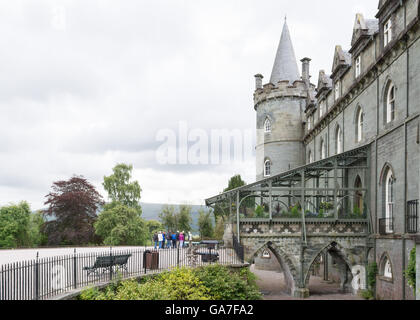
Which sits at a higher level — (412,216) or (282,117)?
(282,117)

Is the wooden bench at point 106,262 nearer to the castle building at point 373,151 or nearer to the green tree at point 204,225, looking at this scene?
the castle building at point 373,151

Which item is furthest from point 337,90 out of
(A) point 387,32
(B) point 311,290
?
(B) point 311,290

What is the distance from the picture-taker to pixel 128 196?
48.9 meters

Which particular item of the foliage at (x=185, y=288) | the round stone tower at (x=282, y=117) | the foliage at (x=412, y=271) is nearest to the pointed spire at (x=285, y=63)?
the round stone tower at (x=282, y=117)

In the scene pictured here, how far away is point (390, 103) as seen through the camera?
19.0 meters

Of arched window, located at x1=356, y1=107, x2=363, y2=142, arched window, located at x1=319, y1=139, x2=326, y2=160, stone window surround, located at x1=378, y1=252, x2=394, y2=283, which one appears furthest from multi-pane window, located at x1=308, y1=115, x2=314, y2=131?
stone window surround, located at x1=378, y1=252, x2=394, y2=283

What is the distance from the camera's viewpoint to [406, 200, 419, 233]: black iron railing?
15423 millimetres

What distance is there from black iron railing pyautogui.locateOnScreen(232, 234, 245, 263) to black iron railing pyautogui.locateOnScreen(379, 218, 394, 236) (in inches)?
263

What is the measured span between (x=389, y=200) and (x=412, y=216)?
3968 millimetres

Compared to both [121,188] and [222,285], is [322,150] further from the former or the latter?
[121,188]

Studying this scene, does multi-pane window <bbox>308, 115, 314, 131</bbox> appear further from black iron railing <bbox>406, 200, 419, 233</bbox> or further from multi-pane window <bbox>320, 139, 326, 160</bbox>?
black iron railing <bbox>406, 200, 419, 233</bbox>

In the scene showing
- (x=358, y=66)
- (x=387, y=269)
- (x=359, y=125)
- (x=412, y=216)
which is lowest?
(x=387, y=269)
